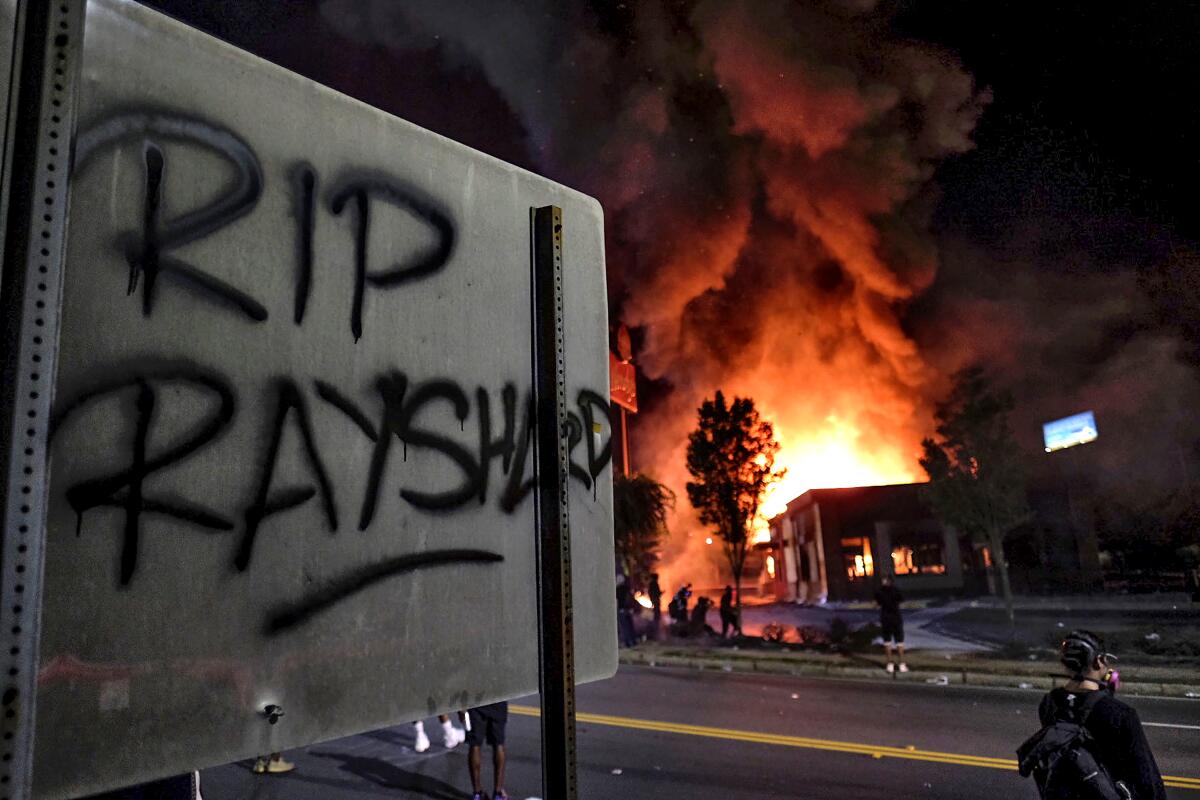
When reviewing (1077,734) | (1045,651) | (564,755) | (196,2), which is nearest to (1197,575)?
(1045,651)

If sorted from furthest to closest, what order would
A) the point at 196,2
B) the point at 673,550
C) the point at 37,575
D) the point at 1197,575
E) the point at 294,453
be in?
1. the point at 673,550
2. the point at 1197,575
3. the point at 196,2
4. the point at 294,453
5. the point at 37,575

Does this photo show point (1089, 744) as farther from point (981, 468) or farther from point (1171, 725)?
point (981, 468)

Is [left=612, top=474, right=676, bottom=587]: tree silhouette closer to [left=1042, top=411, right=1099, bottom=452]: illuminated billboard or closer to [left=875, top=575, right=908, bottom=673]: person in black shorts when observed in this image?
[left=875, top=575, right=908, bottom=673]: person in black shorts

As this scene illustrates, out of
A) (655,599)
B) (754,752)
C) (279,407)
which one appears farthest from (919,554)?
(279,407)

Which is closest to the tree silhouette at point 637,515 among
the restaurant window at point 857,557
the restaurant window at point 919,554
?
the restaurant window at point 857,557

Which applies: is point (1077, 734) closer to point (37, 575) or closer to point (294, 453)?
point (294, 453)

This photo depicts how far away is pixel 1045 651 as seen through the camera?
15.1 meters

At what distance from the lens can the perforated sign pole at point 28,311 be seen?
1370 millimetres

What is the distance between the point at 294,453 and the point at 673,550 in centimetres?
6343

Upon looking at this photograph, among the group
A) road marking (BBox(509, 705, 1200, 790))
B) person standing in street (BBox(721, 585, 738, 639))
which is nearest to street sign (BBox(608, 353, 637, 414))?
person standing in street (BBox(721, 585, 738, 639))

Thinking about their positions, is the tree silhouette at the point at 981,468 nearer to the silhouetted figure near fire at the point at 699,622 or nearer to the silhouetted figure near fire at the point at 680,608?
the silhouetted figure near fire at the point at 699,622

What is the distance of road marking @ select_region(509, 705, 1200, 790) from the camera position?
7855 millimetres

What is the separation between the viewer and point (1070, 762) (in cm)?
389

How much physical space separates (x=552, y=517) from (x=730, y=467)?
2371 centimetres
